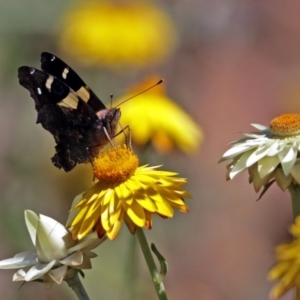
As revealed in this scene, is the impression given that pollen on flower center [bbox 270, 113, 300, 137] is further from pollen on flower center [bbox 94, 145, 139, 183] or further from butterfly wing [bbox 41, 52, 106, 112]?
butterfly wing [bbox 41, 52, 106, 112]

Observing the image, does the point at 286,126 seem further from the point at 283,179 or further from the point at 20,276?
the point at 20,276

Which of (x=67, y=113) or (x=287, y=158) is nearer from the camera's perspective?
(x=287, y=158)

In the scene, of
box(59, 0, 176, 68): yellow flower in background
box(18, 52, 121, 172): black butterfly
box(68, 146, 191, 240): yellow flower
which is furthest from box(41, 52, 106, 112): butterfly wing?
box(59, 0, 176, 68): yellow flower in background

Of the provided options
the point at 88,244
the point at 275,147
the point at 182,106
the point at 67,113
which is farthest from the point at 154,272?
the point at 182,106

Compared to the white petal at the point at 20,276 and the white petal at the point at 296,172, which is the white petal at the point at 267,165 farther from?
the white petal at the point at 20,276

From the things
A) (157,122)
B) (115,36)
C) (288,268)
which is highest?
(115,36)

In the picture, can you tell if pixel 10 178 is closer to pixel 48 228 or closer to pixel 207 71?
pixel 207 71

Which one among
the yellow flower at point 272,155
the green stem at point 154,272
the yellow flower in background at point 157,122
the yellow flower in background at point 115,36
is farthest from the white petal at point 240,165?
the yellow flower in background at point 115,36
